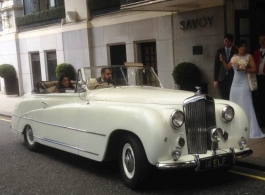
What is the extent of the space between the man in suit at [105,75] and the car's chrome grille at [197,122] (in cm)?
201

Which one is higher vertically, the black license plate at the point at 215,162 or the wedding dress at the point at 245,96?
the wedding dress at the point at 245,96

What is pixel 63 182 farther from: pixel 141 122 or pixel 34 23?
pixel 34 23

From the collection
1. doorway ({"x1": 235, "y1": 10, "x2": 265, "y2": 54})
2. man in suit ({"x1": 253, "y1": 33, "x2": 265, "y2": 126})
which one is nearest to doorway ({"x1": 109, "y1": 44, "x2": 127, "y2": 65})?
doorway ({"x1": 235, "y1": 10, "x2": 265, "y2": 54})

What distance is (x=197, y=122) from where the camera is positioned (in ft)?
17.9

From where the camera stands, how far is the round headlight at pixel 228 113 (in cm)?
566

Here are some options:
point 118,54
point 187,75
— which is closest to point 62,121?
point 187,75

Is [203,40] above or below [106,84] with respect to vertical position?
above

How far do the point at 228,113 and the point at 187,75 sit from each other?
5.58 metres

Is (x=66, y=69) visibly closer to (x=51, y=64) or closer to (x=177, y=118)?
(x=51, y=64)

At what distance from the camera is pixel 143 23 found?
508 inches

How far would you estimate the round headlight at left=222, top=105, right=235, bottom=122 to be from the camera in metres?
5.66

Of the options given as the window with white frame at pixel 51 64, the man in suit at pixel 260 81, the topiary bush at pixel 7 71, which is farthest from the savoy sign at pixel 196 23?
the topiary bush at pixel 7 71

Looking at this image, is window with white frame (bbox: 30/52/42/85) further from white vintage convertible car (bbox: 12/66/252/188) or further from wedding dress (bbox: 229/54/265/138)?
wedding dress (bbox: 229/54/265/138)

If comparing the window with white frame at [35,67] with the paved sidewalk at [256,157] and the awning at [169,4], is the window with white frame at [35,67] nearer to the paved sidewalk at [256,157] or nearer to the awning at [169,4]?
the awning at [169,4]
